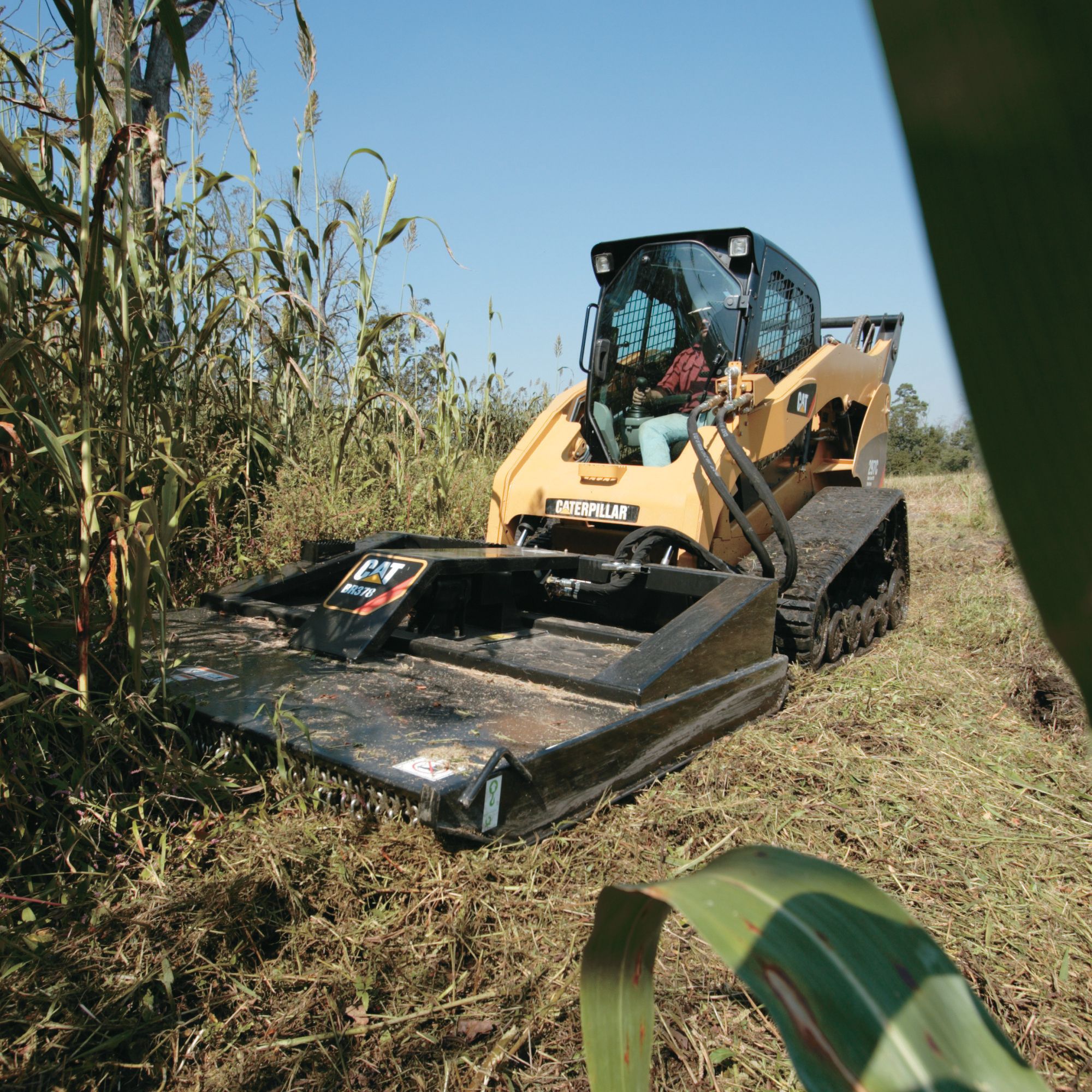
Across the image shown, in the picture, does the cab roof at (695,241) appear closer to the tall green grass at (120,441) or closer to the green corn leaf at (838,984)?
the tall green grass at (120,441)

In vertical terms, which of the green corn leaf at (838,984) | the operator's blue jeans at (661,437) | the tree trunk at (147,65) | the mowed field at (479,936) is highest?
the tree trunk at (147,65)

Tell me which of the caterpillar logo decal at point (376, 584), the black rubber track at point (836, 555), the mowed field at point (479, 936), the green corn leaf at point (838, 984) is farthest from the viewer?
the black rubber track at point (836, 555)

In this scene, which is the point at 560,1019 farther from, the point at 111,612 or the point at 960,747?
the point at 960,747

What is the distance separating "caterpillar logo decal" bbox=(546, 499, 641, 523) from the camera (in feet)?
12.5

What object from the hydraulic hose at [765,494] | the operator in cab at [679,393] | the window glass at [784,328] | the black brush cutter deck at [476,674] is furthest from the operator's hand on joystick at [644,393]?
the black brush cutter deck at [476,674]

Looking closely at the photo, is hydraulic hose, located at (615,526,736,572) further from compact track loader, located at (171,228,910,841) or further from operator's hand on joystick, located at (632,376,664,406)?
operator's hand on joystick, located at (632,376,664,406)

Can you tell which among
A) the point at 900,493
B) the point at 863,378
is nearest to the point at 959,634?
the point at 900,493

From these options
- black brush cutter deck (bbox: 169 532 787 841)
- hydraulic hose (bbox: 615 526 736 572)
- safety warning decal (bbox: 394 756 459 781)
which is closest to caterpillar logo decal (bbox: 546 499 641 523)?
hydraulic hose (bbox: 615 526 736 572)

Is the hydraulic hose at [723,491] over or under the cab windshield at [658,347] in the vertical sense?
under

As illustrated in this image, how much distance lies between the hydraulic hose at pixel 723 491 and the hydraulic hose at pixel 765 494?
0.14 ft

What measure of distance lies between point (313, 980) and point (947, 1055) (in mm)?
1511

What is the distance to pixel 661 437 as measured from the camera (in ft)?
13.8

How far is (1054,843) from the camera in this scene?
236 cm

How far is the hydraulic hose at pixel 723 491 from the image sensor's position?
139 inches
